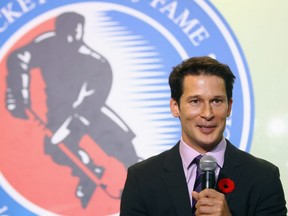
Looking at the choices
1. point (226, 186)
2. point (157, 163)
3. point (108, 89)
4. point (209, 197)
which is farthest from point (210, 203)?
point (108, 89)

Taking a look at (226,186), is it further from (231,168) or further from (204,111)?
(204,111)

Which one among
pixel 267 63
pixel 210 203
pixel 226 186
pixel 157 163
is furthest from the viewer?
pixel 267 63

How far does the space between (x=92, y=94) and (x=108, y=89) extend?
0.19ft

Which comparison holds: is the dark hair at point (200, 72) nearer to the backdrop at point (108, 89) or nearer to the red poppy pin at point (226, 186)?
the red poppy pin at point (226, 186)

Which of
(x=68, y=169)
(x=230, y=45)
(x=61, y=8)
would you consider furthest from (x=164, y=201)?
(x=61, y=8)

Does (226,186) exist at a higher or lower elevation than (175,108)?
lower

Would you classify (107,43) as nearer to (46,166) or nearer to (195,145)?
(46,166)

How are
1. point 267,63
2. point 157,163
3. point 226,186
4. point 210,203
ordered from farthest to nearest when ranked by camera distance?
point 267,63, point 157,163, point 226,186, point 210,203

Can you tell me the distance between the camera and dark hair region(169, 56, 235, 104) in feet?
4.38

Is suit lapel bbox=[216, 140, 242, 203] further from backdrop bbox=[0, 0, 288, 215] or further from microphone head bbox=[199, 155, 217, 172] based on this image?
backdrop bbox=[0, 0, 288, 215]

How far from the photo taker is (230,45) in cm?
182

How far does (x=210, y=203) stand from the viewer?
1.08 meters

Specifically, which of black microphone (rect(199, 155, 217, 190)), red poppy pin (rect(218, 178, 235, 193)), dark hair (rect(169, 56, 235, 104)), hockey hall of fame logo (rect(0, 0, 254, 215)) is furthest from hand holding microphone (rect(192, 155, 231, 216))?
hockey hall of fame logo (rect(0, 0, 254, 215))

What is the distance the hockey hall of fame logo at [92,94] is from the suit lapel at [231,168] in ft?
1.51
